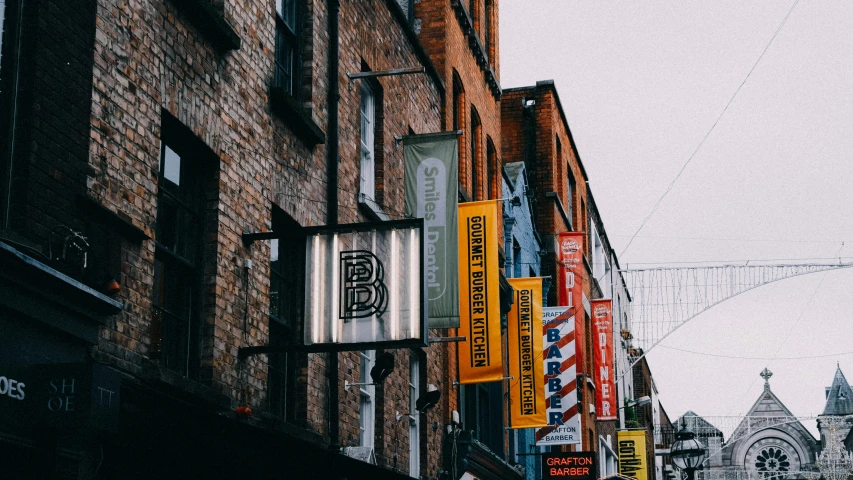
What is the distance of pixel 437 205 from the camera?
58.6 ft

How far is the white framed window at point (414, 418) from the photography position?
18.3 m

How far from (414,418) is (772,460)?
358 feet

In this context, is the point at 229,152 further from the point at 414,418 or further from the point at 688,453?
the point at 688,453

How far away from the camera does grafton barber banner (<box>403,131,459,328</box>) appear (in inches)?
690

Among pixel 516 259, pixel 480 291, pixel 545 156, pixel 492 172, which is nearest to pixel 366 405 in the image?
pixel 480 291

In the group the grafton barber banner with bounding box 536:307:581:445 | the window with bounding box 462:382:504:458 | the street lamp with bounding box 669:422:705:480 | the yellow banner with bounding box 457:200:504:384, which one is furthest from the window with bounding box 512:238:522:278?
the yellow banner with bounding box 457:200:504:384

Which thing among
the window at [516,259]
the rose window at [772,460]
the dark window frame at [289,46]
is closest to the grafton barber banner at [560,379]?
the window at [516,259]

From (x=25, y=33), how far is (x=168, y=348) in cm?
322

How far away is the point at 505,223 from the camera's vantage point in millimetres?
28188

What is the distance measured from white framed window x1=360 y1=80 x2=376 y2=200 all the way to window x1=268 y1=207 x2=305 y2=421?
11.3ft

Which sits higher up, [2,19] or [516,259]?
[516,259]

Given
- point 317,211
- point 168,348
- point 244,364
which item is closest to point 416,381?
point 317,211

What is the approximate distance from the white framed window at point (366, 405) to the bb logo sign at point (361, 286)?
354cm

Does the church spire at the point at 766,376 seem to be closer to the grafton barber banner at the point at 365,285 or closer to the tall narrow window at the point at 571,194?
the tall narrow window at the point at 571,194
